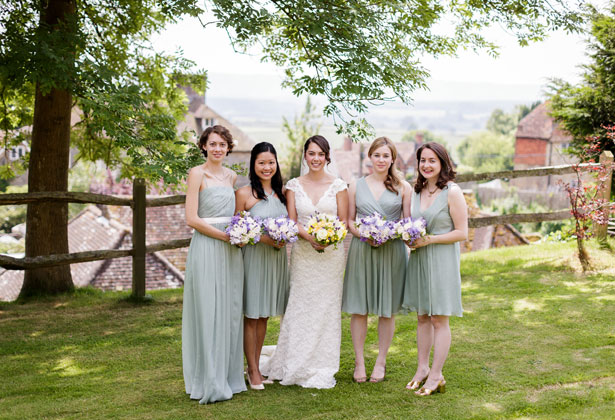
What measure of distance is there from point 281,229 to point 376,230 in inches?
30.5

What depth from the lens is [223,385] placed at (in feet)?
16.1

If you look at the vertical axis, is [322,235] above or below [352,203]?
below

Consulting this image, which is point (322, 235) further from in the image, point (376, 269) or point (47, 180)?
point (47, 180)

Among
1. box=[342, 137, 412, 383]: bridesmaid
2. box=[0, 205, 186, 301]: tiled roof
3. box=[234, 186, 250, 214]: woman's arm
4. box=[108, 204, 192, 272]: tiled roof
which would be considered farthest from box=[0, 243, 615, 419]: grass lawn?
box=[108, 204, 192, 272]: tiled roof

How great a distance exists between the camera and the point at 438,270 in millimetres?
4848

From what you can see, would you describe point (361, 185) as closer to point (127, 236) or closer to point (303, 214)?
point (303, 214)

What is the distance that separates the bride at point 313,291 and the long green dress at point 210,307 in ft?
1.74

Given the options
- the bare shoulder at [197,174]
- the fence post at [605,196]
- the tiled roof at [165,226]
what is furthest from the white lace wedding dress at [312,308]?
the tiled roof at [165,226]

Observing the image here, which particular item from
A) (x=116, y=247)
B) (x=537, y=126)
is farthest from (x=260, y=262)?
(x=537, y=126)

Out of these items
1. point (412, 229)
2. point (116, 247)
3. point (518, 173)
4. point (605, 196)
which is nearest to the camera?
point (412, 229)

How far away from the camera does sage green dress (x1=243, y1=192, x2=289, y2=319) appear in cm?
511

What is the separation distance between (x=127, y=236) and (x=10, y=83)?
1847 cm

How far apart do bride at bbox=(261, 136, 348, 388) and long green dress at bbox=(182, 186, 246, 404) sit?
0.53 meters

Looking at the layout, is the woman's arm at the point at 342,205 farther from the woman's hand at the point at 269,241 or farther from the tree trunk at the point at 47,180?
the tree trunk at the point at 47,180
